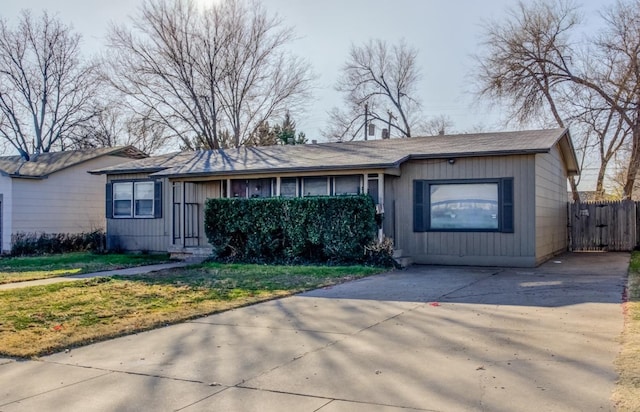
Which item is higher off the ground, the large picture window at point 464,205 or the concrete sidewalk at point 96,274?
the large picture window at point 464,205

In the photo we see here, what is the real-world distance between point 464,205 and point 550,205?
144 inches

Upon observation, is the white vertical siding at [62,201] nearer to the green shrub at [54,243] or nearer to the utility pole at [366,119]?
the green shrub at [54,243]

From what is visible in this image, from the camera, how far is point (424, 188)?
13.8 m

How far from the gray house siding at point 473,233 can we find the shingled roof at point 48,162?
12.2 meters

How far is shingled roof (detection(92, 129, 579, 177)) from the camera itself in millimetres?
13320

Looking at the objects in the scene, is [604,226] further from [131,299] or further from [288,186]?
[131,299]

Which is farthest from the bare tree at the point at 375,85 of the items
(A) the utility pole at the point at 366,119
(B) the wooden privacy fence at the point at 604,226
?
(B) the wooden privacy fence at the point at 604,226

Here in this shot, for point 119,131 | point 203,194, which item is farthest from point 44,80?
point 203,194

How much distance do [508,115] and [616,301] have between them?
19.4 meters

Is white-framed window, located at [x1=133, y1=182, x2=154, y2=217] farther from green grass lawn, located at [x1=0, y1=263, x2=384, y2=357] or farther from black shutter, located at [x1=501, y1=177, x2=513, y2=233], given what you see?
black shutter, located at [x1=501, y1=177, x2=513, y2=233]

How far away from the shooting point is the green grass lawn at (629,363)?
12.2 feet

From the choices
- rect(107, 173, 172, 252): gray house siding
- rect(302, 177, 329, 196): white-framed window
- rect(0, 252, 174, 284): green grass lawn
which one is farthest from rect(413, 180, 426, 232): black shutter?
rect(107, 173, 172, 252): gray house siding

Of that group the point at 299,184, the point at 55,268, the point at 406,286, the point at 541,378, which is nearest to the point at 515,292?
the point at 406,286

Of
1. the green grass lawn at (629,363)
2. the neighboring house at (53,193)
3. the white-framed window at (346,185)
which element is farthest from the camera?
the neighboring house at (53,193)
